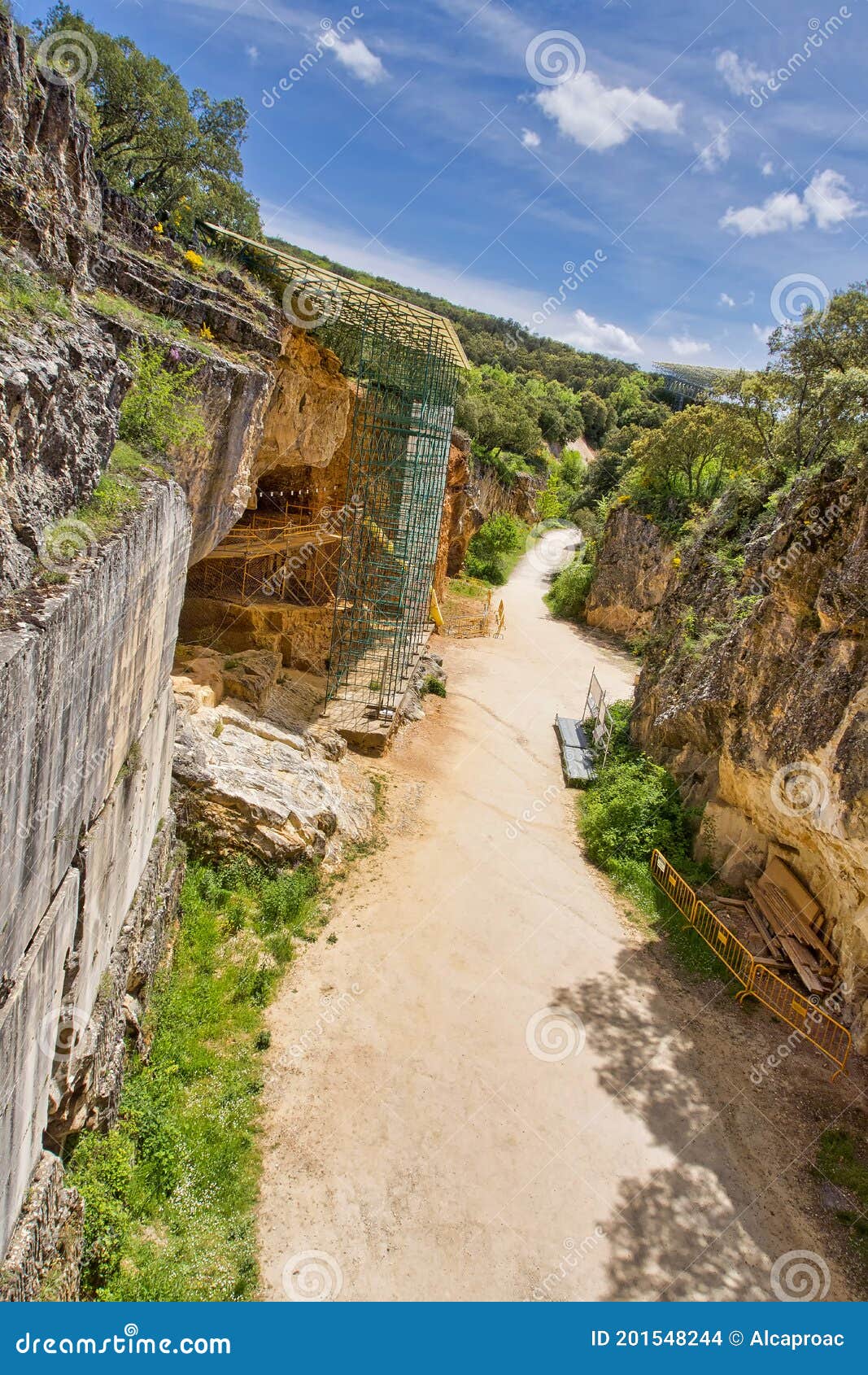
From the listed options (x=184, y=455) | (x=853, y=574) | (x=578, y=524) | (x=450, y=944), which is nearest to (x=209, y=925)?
(x=450, y=944)

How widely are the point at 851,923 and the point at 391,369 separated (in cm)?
1489

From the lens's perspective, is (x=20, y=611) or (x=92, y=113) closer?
(x=20, y=611)

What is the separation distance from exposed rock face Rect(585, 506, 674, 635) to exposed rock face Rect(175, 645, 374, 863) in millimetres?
17412

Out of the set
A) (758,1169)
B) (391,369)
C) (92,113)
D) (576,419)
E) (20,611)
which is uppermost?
(576,419)

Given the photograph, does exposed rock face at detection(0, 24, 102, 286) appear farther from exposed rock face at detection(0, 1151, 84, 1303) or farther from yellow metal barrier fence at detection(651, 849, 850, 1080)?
yellow metal barrier fence at detection(651, 849, 850, 1080)

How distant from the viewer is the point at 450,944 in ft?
32.4

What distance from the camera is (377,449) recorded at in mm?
17094

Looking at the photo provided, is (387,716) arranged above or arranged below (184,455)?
below

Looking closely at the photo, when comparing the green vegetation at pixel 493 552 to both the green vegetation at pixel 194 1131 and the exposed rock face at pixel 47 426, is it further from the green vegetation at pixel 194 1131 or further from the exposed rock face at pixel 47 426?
the exposed rock face at pixel 47 426

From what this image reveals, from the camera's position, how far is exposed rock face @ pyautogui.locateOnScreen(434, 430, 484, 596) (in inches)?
1058

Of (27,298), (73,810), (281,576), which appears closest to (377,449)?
(281,576)

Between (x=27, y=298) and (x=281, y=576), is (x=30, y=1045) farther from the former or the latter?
(x=281, y=576)

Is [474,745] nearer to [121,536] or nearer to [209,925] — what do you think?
[209,925]

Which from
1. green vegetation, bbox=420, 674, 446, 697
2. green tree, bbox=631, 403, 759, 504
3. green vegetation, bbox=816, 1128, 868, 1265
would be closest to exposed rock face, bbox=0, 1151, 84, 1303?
green vegetation, bbox=816, 1128, 868, 1265
